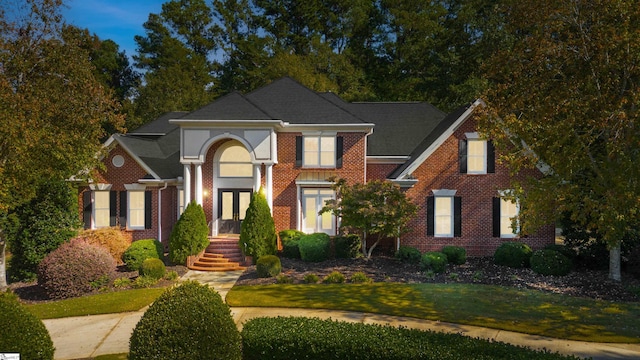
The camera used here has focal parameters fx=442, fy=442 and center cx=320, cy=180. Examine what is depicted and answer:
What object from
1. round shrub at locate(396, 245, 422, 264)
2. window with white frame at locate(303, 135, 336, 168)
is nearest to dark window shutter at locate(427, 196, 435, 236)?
round shrub at locate(396, 245, 422, 264)

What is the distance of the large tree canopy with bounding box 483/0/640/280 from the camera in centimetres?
1400

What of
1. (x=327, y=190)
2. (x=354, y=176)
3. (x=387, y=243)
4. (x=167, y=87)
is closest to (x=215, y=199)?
(x=327, y=190)

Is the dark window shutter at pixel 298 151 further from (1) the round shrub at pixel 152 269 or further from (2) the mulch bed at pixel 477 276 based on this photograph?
(1) the round shrub at pixel 152 269

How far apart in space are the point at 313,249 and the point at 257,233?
2655 mm

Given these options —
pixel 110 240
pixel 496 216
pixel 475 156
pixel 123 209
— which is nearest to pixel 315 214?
pixel 475 156

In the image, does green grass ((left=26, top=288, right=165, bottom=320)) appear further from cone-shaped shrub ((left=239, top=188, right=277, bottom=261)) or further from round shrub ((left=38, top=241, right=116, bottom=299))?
cone-shaped shrub ((left=239, top=188, right=277, bottom=261))

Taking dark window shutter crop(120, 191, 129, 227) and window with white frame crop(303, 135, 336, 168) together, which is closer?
window with white frame crop(303, 135, 336, 168)

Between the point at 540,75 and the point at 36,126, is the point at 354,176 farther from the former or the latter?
the point at 36,126

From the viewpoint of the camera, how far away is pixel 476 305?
1323cm

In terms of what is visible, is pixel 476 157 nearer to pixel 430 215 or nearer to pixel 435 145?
pixel 435 145

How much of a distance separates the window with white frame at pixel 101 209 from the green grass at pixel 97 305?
9.13 metres

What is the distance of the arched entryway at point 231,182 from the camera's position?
23.8 meters

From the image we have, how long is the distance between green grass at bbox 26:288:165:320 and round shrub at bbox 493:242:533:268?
46.6ft

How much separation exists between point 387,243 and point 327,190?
4.13 meters
